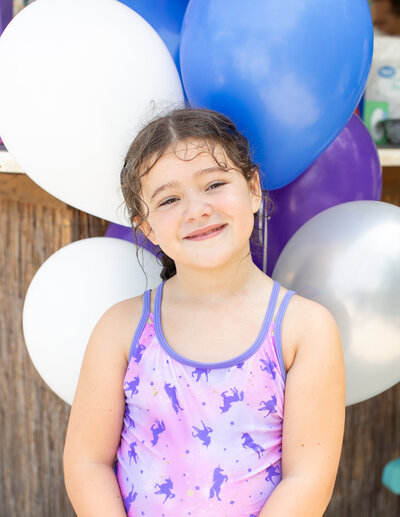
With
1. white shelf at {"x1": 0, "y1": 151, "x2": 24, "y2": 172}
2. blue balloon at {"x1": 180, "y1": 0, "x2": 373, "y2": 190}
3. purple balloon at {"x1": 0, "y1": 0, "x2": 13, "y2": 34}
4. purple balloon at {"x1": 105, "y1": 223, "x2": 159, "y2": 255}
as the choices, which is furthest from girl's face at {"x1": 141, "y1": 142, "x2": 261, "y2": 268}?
purple balloon at {"x1": 0, "y1": 0, "x2": 13, "y2": 34}

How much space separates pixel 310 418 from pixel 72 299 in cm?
49

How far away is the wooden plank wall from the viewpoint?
5.49ft

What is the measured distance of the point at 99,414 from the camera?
3.68ft

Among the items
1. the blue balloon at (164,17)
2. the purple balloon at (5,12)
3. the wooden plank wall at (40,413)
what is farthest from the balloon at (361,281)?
the purple balloon at (5,12)

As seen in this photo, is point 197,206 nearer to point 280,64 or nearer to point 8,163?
point 280,64

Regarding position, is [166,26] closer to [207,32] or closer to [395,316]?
[207,32]

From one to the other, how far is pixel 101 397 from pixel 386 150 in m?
1.00

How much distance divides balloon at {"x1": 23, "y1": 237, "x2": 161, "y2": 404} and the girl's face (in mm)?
194

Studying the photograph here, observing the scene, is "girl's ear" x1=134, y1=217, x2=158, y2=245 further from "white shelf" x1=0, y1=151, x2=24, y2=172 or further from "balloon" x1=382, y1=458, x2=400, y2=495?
"balloon" x1=382, y1=458, x2=400, y2=495

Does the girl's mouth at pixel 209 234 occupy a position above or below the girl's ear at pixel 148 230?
above

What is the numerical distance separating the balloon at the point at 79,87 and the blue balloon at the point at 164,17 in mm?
153

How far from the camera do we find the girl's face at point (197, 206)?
105cm

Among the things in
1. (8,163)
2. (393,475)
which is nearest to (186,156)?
(8,163)

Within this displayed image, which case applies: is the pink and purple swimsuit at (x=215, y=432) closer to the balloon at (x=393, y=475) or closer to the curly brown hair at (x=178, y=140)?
the curly brown hair at (x=178, y=140)
